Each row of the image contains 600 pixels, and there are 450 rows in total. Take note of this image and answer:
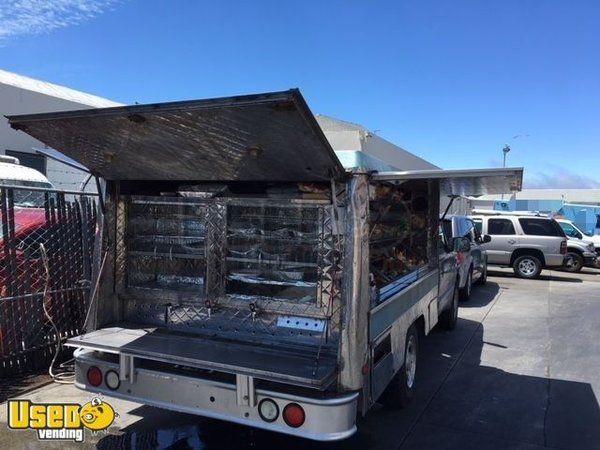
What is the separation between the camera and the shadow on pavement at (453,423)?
4.48 metres

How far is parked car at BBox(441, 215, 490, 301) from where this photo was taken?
8.73 meters

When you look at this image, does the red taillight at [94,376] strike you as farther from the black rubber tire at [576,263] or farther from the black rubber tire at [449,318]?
the black rubber tire at [576,263]

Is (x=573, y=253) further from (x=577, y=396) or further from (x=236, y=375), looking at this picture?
(x=236, y=375)

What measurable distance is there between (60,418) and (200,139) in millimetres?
2829

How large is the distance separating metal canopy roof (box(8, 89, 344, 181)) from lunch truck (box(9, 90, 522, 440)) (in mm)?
13

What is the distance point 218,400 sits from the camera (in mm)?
3715

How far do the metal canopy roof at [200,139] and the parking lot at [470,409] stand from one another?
2179 millimetres

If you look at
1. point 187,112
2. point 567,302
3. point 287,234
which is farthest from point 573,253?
point 187,112

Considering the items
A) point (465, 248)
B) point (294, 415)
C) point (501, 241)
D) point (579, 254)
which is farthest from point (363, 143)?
point (294, 415)

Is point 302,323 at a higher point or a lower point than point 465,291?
higher

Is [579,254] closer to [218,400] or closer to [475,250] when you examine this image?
[475,250]

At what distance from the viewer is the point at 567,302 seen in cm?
1216

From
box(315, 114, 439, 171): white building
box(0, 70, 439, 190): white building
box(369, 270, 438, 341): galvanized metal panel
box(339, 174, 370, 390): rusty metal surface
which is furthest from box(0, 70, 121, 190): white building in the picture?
box(339, 174, 370, 390): rusty metal surface

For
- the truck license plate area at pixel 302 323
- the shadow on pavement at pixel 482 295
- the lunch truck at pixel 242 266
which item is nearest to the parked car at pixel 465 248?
the shadow on pavement at pixel 482 295
